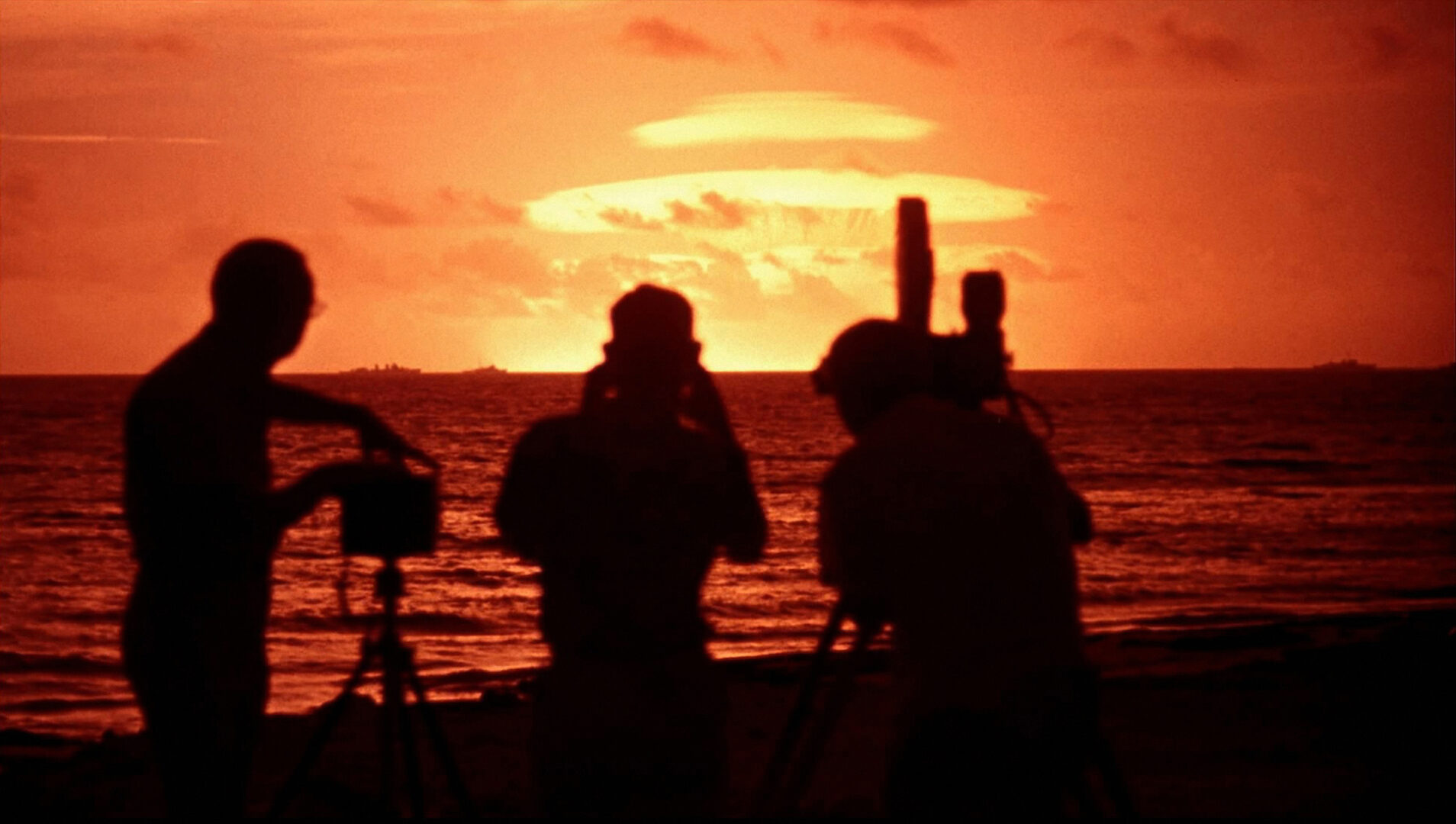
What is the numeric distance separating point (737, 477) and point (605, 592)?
385 mm

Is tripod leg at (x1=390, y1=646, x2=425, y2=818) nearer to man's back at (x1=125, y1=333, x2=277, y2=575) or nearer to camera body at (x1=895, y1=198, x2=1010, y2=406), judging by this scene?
man's back at (x1=125, y1=333, x2=277, y2=575)

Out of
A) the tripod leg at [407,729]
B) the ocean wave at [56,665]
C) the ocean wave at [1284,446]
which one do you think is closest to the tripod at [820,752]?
the tripod leg at [407,729]

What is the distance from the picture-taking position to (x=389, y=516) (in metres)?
3.82

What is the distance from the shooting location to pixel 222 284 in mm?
3529

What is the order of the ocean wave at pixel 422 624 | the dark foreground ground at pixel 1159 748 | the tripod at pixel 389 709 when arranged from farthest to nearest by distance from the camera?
the ocean wave at pixel 422 624 < the dark foreground ground at pixel 1159 748 < the tripod at pixel 389 709

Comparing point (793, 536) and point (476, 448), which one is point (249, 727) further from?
point (476, 448)

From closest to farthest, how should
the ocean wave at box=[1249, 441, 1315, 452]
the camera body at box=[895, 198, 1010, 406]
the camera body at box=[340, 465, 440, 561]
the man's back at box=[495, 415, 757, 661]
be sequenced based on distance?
the man's back at box=[495, 415, 757, 661], the camera body at box=[340, 465, 440, 561], the camera body at box=[895, 198, 1010, 406], the ocean wave at box=[1249, 441, 1315, 452]

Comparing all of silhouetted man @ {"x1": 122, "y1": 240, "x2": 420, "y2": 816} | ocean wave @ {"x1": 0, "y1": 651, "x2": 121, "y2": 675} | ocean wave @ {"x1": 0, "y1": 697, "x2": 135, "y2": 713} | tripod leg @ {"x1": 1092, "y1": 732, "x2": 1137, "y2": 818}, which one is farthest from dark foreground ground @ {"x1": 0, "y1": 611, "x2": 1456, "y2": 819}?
ocean wave @ {"x1": 0, "y1": 651, "x2": 121, "y2": 675}

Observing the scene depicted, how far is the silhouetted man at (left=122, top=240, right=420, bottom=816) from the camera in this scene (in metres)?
3.41

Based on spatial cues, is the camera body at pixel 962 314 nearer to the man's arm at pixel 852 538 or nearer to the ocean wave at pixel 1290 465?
the man's arm at pixel 852 538

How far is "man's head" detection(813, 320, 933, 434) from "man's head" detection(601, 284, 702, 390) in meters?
0.36

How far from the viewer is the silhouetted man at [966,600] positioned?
3176 mm

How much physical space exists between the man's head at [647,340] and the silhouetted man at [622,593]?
0.32 ft

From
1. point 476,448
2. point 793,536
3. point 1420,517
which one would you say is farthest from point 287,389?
point 476,448
